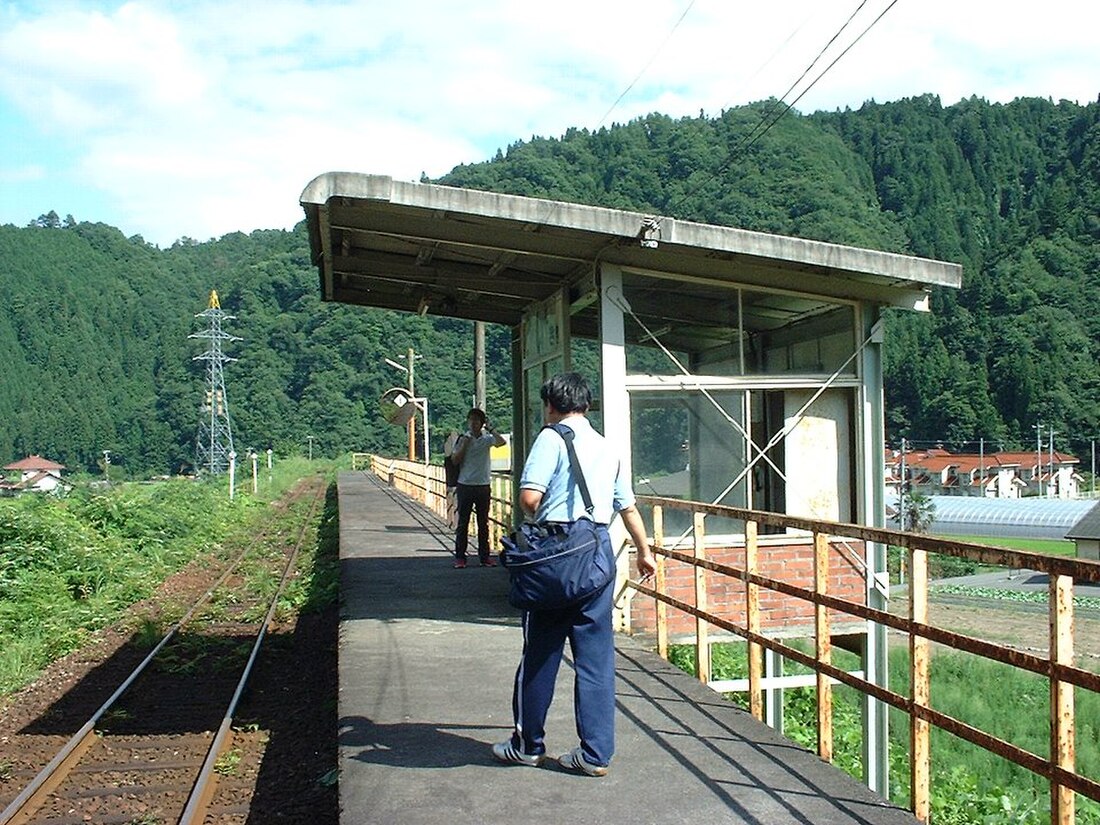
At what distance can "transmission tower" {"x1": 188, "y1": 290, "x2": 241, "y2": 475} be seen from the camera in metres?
60.8

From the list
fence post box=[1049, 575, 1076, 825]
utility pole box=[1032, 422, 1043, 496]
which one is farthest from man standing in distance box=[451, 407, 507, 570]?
utility pole box=[1032, 422, 1043, 496]

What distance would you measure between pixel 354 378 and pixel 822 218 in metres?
Answer: 42.4

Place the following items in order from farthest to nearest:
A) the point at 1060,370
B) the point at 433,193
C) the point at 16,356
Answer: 1. the point at 16,356
2. the point at 1060,370
3. the point at 433,193

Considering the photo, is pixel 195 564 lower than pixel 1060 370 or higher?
lower

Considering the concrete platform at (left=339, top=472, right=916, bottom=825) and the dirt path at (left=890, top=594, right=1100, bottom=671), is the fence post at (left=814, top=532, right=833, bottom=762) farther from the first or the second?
the dirt path at (left=890, top=594, right=1100, bottom=671)

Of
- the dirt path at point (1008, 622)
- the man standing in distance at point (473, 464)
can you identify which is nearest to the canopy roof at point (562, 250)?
the man standing in distance at point (473, 464)

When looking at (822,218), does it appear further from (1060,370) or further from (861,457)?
(1060,370)

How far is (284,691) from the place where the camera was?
10.5 m

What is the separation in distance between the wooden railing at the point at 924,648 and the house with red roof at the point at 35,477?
76.2 feet

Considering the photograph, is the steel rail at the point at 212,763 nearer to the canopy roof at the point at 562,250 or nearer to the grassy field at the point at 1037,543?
the canopy roof at the point at 562,250

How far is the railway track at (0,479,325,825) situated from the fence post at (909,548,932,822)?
384 centimetres

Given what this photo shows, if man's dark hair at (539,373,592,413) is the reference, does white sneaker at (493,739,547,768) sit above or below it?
below

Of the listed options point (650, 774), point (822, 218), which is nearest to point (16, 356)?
point (822, 218)

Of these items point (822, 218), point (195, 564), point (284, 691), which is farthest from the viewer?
point (822, 218)
